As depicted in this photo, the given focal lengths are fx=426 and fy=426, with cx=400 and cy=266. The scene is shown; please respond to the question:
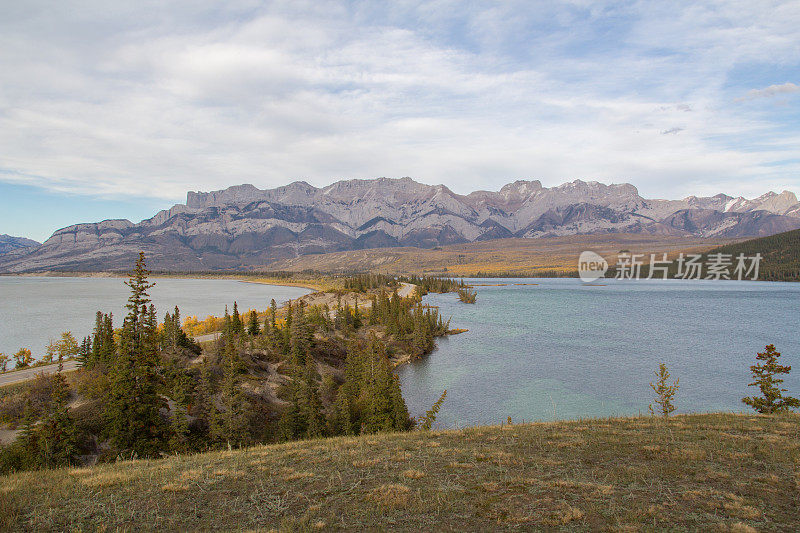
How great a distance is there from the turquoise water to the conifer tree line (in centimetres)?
1148

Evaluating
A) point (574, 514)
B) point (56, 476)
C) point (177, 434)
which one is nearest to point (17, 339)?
point (177, 434)

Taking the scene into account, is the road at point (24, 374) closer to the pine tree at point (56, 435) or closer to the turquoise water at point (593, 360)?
the pine tree at point (56, 435)

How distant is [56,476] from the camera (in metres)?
16.5

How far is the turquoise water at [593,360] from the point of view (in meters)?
51.9

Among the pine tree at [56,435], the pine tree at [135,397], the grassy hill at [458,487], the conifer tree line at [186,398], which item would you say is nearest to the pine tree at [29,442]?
the conifer tree line at [186,398]

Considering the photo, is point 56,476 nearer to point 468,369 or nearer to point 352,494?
point 352,494

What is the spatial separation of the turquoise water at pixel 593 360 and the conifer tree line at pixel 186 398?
37.7 ft

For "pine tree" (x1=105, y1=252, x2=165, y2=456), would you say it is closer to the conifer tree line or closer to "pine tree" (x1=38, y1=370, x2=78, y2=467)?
the conifer tree line

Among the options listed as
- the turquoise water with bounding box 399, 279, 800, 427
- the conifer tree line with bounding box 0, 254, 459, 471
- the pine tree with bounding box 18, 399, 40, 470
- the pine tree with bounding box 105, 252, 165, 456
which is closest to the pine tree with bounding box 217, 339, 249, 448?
the conifer tree line with bounding box 0, 254, 459, 471

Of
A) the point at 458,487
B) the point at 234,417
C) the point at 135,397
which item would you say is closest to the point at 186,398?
the point at 234,417

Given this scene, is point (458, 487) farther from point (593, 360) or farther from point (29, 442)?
point (593, 360)

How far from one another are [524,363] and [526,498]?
63772 millimetres

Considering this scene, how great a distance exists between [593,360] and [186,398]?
63.7m

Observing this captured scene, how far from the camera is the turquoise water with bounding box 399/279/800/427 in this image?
51938mm
